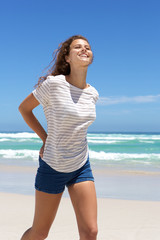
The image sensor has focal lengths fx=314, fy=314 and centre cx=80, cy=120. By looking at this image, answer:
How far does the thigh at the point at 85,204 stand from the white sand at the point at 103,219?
174cm

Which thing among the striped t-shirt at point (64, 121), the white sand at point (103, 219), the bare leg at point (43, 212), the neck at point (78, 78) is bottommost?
the white sand at point (103, 219)

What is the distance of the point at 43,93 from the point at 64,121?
0.30 metres

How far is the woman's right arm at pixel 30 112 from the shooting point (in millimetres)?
2668

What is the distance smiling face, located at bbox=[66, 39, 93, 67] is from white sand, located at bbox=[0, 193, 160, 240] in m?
2.40

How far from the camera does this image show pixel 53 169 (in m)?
2.47

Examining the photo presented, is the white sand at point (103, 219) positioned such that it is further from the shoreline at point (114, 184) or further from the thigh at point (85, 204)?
the thigh at point (85, 204)

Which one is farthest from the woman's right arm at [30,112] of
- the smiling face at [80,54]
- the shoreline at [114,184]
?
the shoreline at [114,184]

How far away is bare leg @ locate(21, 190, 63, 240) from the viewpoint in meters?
2.51

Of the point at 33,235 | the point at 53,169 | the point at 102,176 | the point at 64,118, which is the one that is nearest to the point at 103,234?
the point at 33,235

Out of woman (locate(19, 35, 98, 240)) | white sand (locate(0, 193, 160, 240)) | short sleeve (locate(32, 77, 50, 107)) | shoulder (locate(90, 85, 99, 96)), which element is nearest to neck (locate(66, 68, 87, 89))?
woman (locate(19, 35, 98, 240))

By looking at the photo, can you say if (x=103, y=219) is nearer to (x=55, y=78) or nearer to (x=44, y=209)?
(x=44, y=209)

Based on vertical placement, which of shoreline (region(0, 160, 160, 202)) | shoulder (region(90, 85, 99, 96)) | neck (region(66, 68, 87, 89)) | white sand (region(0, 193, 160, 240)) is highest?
neck (region(66, 68, 87, 89))

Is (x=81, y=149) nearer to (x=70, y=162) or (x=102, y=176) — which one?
(x=70, y=162)

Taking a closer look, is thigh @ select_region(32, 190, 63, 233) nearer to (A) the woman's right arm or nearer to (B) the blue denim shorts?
(B) the blue denim shorts
